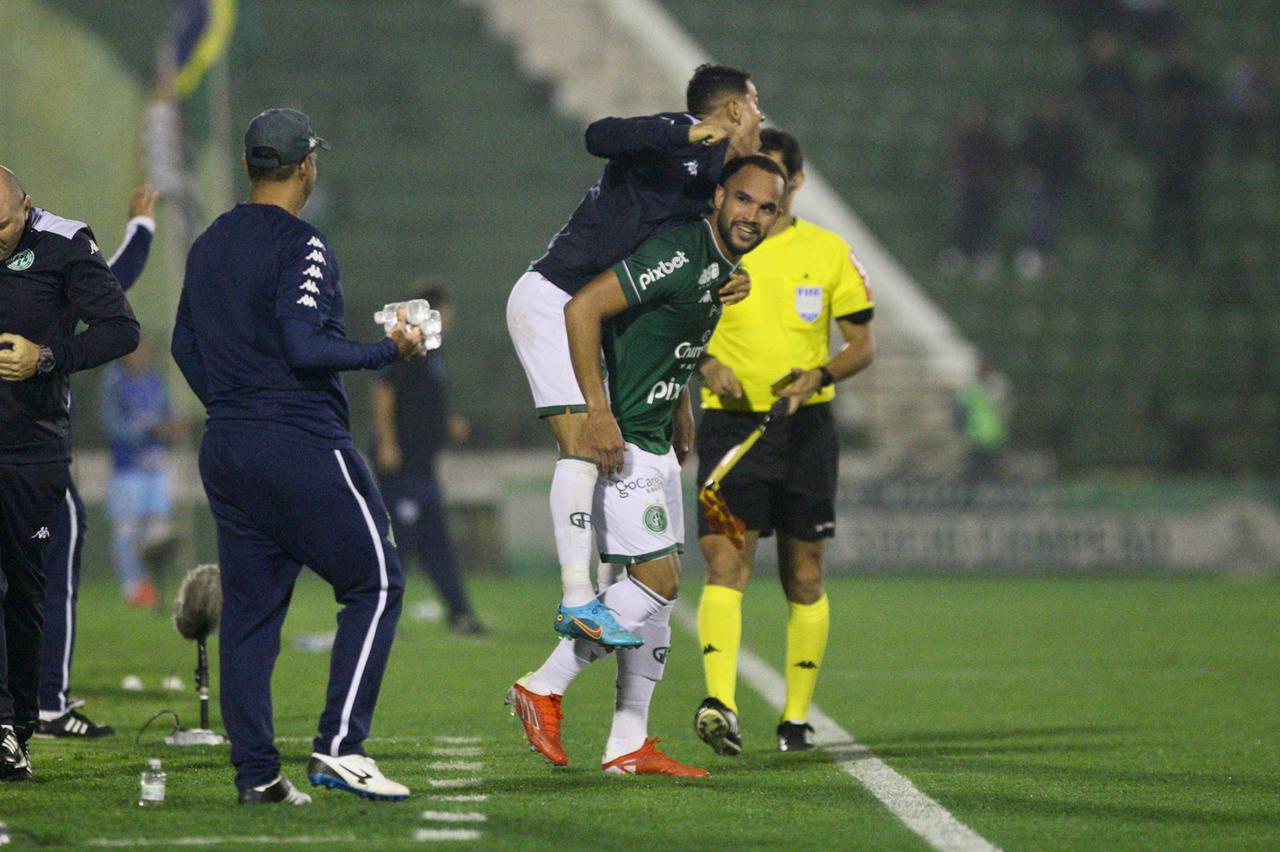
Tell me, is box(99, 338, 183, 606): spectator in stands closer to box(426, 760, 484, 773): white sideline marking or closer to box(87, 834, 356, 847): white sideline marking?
box(426, 760, 484, 773): white sideline marking

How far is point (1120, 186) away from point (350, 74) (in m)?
10.1

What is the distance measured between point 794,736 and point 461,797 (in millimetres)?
1849

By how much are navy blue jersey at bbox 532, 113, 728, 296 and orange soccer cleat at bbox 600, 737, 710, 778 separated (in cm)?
160

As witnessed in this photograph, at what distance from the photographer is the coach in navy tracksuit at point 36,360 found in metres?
6.15

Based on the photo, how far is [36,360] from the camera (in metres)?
6.02

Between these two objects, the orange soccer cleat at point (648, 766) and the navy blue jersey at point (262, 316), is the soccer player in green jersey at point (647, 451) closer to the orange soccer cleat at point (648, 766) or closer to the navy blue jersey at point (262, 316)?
the orange soccer cleat at point (648, 766)

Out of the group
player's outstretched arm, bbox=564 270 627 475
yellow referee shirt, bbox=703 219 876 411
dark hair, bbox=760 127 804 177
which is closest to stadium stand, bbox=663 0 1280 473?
yellow referee shirt, bbox=703 219 876 411

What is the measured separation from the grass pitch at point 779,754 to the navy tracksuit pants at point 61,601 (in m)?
0.30

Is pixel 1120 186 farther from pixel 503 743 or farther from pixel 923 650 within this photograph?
pixel 503 743

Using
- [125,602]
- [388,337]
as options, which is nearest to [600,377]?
[388,337]

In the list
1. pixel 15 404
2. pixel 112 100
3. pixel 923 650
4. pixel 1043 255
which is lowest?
pixel 923 650

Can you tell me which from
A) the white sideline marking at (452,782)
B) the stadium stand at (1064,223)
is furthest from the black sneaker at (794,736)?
the stadium stand at (1064,223)

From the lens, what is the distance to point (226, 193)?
2000 cm

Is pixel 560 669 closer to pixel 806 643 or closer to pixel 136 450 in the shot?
pixel 806 643
